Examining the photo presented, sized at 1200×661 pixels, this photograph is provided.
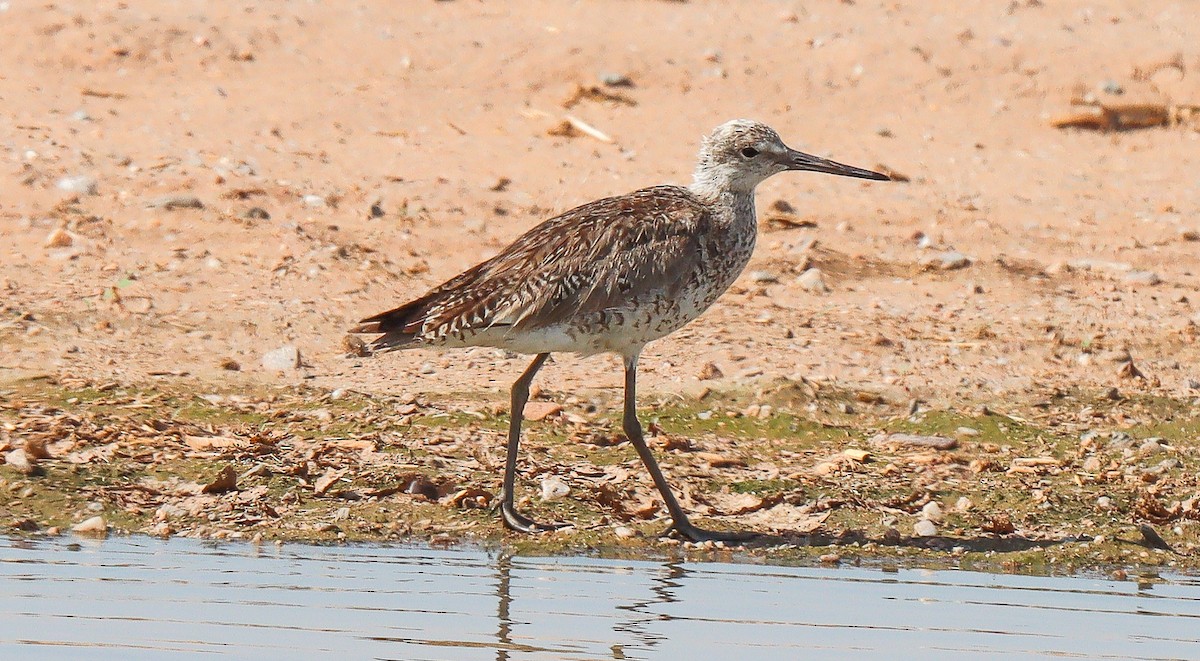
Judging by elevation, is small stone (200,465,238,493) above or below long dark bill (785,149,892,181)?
below

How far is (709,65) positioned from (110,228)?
5178 mm

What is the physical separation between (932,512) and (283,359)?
341cm

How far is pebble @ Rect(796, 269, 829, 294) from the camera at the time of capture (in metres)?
10.9

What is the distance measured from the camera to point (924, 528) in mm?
7711

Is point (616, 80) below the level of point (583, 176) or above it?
above

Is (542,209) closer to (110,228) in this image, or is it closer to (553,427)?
(110,228)

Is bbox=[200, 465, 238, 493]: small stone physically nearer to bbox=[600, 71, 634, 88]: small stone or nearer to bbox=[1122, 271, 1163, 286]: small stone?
bbox=[1122, 271, 1163, 286]: small stone

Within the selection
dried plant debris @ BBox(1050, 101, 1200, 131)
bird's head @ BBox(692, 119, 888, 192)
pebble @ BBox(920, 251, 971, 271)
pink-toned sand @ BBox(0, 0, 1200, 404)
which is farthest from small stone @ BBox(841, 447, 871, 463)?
dried plant debris @ BBox(1050, 101, 1200, 131)

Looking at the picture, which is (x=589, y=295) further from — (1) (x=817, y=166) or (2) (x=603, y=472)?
(1) (x=817, y=166)

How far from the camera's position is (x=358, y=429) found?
8.52 m

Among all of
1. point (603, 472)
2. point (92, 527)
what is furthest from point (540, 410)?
point (92, 527)

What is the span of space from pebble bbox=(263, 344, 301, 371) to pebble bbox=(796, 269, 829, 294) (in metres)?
3.01

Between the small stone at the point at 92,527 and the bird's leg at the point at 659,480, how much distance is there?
2091mm

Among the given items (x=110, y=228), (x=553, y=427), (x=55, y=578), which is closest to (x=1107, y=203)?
(x=553, y=427)
